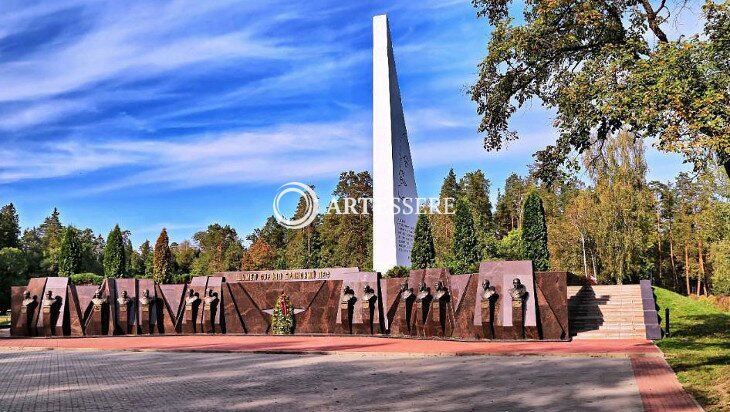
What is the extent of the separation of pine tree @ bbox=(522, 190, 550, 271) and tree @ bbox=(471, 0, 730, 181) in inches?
824

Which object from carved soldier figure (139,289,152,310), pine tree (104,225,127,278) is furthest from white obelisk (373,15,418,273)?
pine tree (104,225,127,278)

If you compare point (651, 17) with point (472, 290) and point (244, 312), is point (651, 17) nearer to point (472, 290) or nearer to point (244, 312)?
point (472, 290)

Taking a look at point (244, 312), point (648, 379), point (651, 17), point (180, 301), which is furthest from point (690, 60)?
point (180, 301)

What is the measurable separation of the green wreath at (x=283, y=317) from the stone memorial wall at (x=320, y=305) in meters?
0.11

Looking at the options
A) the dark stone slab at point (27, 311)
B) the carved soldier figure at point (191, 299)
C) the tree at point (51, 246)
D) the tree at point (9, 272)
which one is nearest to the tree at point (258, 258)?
the tree at point (51, 246)

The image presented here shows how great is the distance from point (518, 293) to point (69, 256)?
3208 cm

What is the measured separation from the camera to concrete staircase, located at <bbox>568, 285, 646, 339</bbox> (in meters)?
18.5

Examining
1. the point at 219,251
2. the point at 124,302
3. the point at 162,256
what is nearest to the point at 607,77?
the point at 124,302

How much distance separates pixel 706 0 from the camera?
33.3 ft

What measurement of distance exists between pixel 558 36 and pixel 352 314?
12219mm

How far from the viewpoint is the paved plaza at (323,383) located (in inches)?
349

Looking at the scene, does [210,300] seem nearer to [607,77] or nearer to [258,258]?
[607,77]

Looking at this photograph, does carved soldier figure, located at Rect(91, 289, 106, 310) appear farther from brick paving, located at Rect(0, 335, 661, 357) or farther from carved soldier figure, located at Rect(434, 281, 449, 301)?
carved soldier figure, located at Rect(434, 281, 449, 301)

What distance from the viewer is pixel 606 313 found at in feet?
66.7
